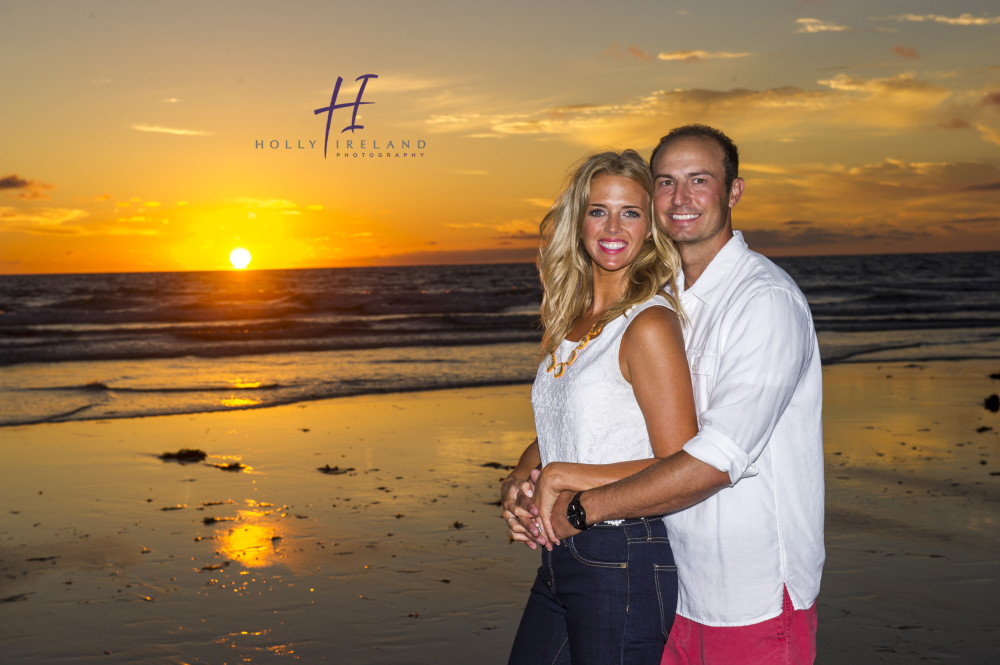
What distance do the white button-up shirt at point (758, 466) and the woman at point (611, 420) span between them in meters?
0.10

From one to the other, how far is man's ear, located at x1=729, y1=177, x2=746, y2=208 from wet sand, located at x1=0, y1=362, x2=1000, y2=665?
2.75 meters

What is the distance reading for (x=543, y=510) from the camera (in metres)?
2.61

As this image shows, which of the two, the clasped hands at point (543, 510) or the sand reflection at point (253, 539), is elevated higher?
the clasped hands at point (543, 510)

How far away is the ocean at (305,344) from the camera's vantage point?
13906 mm

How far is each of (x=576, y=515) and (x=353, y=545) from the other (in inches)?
158

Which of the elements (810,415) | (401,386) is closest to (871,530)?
(810,415)

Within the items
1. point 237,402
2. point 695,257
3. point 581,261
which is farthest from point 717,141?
point 237,402

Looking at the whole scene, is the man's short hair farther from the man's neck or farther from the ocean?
the ocean

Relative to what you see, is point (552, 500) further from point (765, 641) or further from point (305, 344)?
point (305, 344)

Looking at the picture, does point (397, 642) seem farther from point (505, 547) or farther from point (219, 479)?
point (219, 479)

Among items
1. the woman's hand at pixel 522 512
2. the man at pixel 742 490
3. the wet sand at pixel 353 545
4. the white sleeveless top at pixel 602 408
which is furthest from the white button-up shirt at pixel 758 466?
the wet sand at pixel 353 545

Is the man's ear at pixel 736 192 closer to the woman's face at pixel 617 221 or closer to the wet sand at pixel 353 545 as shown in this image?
the woman's face at pixel 617 221

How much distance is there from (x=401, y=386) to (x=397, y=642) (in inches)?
373

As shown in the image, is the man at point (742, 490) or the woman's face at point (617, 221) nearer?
the man at point (742, 490)
